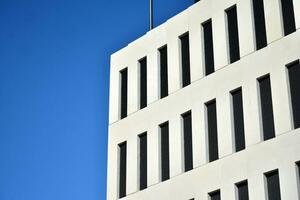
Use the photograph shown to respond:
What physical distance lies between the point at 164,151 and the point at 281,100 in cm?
776

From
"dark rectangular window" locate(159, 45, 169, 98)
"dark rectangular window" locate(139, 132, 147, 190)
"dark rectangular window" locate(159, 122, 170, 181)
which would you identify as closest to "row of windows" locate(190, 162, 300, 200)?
"dark rectangular window" locate(159, 122, 170, 181)

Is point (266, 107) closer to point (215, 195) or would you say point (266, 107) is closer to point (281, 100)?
point (281, 100)

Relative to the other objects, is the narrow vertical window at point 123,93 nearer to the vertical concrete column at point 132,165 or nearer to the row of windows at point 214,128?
the row of windows at point 214,128

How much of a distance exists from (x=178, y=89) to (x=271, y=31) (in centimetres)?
642

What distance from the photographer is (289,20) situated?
39031 mm

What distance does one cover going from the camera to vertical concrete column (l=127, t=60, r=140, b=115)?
45844 mm

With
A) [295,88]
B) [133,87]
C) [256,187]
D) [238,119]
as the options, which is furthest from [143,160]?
[295,88]

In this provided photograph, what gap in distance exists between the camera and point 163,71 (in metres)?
44.9

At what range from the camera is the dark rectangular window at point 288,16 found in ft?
127

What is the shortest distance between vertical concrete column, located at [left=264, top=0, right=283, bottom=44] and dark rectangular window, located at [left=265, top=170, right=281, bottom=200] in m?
6.62

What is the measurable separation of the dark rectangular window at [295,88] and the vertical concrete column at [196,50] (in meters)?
5.82

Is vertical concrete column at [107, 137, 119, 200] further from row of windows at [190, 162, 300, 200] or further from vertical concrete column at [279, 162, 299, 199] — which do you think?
vertical concrete column at [279, 162, 299, 199]

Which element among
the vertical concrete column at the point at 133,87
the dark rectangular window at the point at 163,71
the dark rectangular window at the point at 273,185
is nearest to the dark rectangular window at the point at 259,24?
the dark rectangular window at the point at 163,71

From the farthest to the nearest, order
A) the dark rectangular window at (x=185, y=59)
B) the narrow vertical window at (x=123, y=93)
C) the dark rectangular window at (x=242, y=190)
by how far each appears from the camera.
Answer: the narrow vertical window at (x=123, y=93) → the dark rectangular window at (x=185, y=59) → the dark rectangular window at (x=242, y=190)
